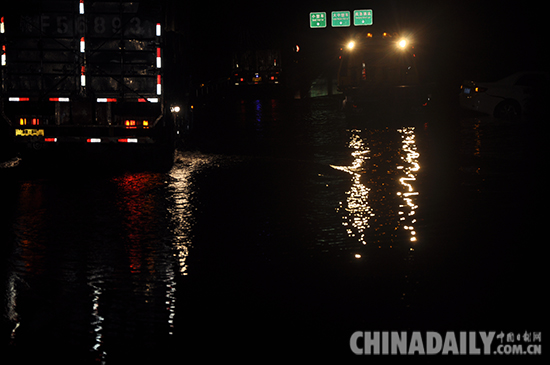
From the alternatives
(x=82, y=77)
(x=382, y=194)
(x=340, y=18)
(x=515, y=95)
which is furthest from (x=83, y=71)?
(x=340, y=18)

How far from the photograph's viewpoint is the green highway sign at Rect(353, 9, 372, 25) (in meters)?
50.3

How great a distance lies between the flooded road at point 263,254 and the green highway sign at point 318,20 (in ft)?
122

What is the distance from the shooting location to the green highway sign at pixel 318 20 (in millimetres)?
50241

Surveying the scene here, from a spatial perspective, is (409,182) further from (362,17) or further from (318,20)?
(362,17)

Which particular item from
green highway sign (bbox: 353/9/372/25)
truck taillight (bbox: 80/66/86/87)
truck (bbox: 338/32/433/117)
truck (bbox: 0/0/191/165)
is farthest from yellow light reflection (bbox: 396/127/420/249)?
green highway sign (bbox: 353/9/372/25)

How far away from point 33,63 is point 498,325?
10.9 m

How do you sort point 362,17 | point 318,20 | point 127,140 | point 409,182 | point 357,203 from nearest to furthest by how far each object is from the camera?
point 357,203 < point 409,182 < point 127,140 < point 318,20 < point 362,17

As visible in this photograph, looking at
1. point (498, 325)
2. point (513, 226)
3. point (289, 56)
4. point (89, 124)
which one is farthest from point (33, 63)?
point (289, 56)

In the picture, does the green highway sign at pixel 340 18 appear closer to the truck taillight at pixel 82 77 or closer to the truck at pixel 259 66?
the truck at pixel 259 66

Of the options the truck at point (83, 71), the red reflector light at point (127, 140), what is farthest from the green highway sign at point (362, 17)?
the red reflector light at point (127, 140)

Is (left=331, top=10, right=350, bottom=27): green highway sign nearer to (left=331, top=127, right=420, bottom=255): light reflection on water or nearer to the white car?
the white car

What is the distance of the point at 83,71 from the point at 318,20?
38.2 m

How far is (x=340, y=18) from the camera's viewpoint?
5038cm

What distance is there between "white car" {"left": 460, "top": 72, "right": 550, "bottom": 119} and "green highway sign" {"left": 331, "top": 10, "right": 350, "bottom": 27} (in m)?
26.9
